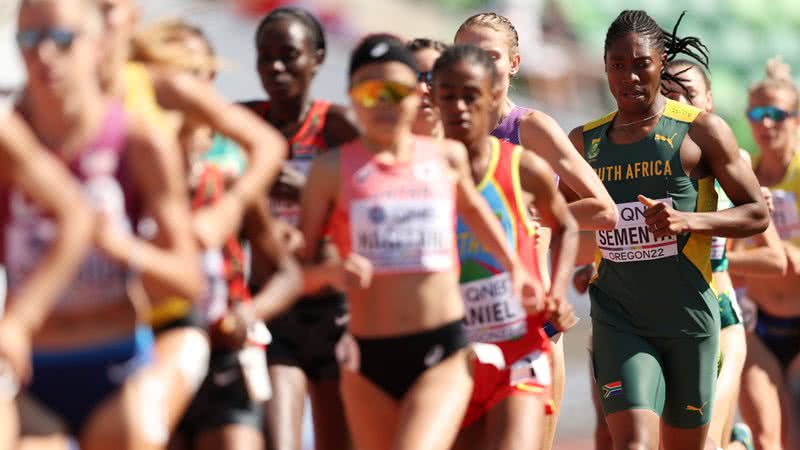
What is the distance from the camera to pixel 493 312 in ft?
19.5

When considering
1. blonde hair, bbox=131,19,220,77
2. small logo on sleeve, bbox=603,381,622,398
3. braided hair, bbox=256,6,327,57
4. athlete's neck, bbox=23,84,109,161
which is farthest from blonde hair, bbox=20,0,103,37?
small logo on sleeve, bbox=603,381,622,398

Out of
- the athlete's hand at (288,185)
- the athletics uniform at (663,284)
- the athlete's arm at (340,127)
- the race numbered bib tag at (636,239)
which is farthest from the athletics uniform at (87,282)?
the race numbered bib tag at (636,239)

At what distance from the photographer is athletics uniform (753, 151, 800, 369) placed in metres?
9.44

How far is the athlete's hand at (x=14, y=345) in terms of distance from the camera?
4.03 meters

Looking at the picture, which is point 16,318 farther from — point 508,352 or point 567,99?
point 567,99

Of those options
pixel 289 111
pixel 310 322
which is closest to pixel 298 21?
pixel 289 111

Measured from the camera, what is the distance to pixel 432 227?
17.4ft

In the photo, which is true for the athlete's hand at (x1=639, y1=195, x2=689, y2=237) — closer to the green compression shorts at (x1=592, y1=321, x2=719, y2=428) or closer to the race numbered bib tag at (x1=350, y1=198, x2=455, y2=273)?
the green compression shorts at (x1=592, y1=321, x2=719, y2=428)

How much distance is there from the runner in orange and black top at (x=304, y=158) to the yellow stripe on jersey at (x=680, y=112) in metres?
1.53

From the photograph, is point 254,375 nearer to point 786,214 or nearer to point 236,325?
point 236,325

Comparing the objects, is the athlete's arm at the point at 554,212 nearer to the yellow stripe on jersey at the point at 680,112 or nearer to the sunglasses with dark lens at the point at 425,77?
the sunglasses with dark lens at the point at 425,77

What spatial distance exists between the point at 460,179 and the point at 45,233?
1644 mm

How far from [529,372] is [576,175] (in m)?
1.06

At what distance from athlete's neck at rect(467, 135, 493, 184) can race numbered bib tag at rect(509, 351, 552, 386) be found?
0.69 m
